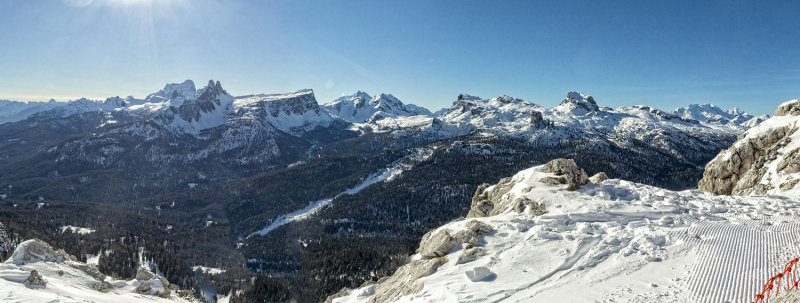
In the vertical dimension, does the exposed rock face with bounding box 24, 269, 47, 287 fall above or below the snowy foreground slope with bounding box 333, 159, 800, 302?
below

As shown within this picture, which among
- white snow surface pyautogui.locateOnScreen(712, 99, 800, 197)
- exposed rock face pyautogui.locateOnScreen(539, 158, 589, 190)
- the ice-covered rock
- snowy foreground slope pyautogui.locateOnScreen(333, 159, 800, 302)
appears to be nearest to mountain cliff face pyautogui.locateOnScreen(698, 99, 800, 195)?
white snow surface pyautogui.locateOnScreen(712, 99, 800, 197)

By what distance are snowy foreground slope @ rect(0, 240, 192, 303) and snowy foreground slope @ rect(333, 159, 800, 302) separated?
27594mm

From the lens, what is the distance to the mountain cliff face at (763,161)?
47.6 metres

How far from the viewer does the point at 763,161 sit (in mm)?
53531

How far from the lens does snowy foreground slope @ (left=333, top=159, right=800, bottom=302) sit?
2009 cm

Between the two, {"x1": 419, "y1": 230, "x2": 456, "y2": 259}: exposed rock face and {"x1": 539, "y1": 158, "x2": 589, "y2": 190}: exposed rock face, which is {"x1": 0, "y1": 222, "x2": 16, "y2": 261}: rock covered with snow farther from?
{"x1": 539, "y1": 158, "x2": 589, "y2": 190}: exposed rock face

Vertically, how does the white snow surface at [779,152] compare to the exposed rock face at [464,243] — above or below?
above

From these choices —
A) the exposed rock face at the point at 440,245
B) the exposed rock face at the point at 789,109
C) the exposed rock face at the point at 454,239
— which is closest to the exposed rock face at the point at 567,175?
the exposed rock face at the point at 454,239

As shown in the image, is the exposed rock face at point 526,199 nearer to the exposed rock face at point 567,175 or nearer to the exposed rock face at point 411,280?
the exposed rock face at point 567,175

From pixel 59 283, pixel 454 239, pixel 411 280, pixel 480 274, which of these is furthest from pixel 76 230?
pixel 480 274

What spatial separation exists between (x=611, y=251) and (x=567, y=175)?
23393 millimetres

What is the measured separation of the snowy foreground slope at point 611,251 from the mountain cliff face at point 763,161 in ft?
55.1

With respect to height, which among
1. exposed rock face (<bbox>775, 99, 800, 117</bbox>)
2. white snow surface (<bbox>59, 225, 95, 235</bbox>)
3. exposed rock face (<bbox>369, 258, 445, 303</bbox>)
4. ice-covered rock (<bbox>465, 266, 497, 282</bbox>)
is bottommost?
white snow surface (<bbox>59, 225, 95, 235</bbox>)

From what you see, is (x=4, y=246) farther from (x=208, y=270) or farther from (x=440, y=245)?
(x=440, y=245)
